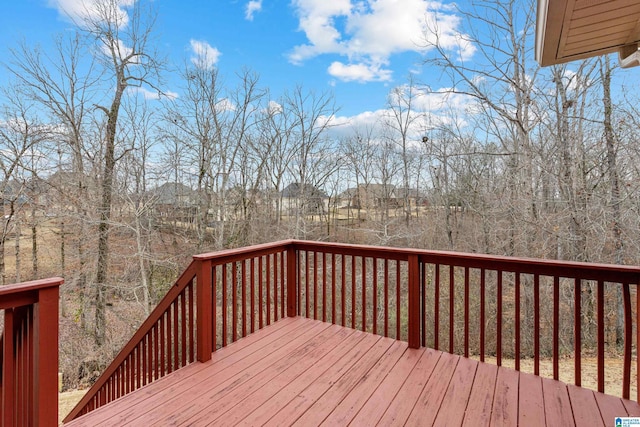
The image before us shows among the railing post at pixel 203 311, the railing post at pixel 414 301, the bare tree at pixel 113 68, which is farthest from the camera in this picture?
the bare tree at pixel 113 68

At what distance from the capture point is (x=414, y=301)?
112 inches

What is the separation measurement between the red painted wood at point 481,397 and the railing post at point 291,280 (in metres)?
2.06

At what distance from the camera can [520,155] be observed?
686cm

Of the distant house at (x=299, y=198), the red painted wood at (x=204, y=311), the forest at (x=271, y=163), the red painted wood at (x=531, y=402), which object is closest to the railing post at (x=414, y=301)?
the red painted wood at (x=531, y=402)

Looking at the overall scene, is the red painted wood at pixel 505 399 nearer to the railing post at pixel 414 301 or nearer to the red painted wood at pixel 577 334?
the red painted wood at pixel 577 334

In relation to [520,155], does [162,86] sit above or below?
above

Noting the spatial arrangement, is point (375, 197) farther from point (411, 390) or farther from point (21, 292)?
point (21, 292)

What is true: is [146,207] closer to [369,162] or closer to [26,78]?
[26,78]

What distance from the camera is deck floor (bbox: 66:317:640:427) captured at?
1.88 meters

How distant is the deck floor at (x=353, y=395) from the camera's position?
1881mm

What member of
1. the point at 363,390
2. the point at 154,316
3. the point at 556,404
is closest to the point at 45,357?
the point at 154,316

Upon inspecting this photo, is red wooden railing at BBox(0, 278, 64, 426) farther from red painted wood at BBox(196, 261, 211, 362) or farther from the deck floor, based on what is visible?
red painted wood at BBox(196, 261, 211, 362)

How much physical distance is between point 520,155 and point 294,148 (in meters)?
6.38

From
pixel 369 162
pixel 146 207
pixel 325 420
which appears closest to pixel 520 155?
pixel 369 162
